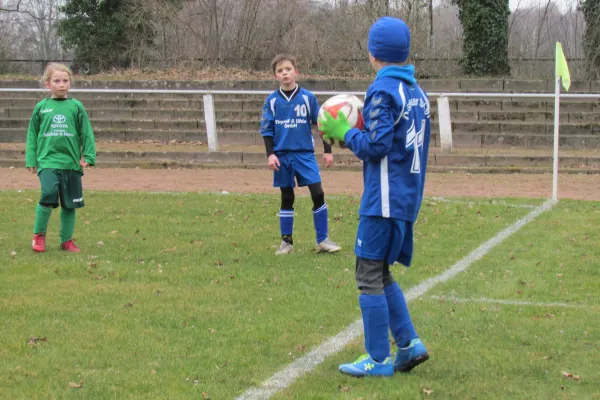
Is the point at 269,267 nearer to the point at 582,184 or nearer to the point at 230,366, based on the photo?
the point at 230,366

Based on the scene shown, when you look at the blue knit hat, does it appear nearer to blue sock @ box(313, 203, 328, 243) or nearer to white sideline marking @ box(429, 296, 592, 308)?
white sideline marking @ box(429, 296, 592, 308)

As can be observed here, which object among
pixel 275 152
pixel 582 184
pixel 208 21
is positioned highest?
pixel 208 21

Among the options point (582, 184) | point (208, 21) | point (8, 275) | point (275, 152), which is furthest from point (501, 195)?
point (208, 21)

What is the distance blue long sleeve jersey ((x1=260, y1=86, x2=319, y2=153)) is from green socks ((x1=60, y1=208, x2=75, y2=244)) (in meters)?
2.10

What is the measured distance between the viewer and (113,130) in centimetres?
2214

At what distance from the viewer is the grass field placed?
4598 millimetres

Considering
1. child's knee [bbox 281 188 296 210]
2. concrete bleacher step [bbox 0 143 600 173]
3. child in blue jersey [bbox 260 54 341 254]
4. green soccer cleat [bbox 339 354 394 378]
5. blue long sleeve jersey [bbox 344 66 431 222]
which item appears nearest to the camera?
blue long sleeve jersey [bbox 344 66 431 222]

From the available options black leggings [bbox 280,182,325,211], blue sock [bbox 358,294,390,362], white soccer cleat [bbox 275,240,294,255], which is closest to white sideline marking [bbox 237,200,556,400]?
blue sock [bbox 358,294,390,362]

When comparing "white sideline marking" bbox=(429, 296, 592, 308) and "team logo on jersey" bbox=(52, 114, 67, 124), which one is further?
"team logo on jersey" bbox=(52, 114, 67, 124)

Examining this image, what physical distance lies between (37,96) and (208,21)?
836cm

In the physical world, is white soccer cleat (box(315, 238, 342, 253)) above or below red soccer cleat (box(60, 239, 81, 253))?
below

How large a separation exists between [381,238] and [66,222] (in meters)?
4.88

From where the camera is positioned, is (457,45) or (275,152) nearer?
(275,152)

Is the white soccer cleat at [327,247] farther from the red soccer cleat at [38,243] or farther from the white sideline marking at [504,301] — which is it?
the red soccer cleat at [38,243]
